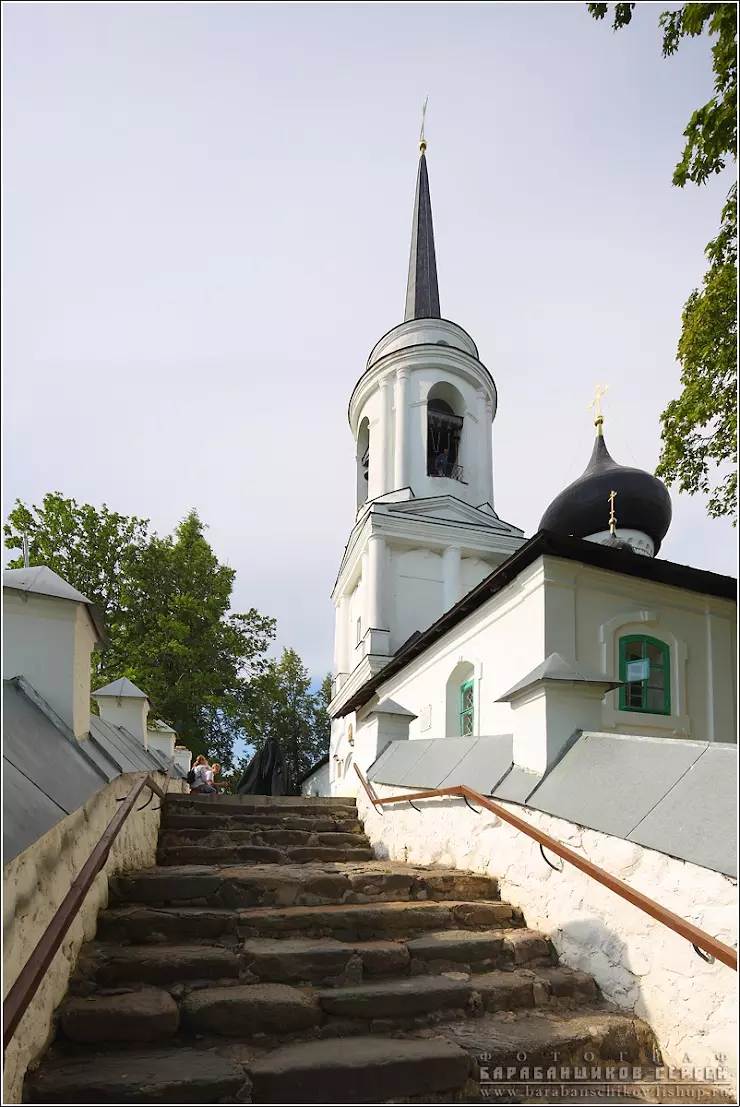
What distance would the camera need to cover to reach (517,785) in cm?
492

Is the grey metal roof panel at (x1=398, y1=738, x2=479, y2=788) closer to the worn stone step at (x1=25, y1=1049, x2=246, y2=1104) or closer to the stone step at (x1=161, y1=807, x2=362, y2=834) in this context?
the stone step at (x1=161, y1=807, x2=362, y2=834)

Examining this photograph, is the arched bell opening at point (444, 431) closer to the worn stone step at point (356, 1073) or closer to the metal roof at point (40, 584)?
the metal roof at point (40, 584)

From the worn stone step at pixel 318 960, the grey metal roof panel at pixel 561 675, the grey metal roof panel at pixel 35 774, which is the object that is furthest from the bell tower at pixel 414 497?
the grey metal roof panel at pixel 35 774

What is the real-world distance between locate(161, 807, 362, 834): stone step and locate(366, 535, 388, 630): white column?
1335 cm

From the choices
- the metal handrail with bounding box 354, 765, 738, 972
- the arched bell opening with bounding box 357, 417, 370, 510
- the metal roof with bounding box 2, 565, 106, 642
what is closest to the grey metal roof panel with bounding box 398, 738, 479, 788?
the metal handrail with bounding box 354, 765, 738, 972

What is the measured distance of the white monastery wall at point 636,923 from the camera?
3021mm

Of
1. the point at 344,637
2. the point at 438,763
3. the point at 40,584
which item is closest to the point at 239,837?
the point at 438,763

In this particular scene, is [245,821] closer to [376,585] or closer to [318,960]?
[318,960]

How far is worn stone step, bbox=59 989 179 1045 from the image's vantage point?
297 cm

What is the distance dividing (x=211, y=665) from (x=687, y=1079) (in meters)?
19.9

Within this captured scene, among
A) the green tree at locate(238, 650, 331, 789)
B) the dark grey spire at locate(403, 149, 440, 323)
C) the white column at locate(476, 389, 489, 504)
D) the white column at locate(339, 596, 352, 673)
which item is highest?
the dark grey spire at locate(403, 149, 440, 323)

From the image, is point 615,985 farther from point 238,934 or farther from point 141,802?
point 141,802

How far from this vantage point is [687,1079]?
305 cm

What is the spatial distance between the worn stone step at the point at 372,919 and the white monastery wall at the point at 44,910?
3.17 feet
